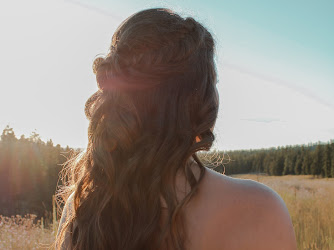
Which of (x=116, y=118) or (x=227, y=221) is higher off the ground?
(x=116, y=118)

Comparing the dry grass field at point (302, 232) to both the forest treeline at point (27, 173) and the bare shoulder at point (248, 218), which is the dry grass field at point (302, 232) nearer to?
the bare shoulder at point (248, 218)

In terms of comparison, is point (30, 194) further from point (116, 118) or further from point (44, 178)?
point (116, 118)

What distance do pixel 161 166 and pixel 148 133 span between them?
0.15 metres

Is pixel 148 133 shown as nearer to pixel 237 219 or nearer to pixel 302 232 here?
pixel 237 219

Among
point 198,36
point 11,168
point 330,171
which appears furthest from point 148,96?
point 330,171

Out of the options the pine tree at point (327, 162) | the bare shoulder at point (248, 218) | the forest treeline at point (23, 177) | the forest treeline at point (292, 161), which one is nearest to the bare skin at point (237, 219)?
the bare shoulder at point (248, 218)

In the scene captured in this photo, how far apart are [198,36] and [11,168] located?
15122 mm

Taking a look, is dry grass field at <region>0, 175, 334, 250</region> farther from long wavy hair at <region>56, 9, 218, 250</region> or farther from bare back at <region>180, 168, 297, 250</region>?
bare back at <region>180, 168, 297, 250</region>

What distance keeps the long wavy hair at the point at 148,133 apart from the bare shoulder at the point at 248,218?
0.38 feet

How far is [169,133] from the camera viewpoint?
53.6 inches

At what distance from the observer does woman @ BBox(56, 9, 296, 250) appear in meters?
1.24

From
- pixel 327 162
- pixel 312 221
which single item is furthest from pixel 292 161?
pixel 312 221

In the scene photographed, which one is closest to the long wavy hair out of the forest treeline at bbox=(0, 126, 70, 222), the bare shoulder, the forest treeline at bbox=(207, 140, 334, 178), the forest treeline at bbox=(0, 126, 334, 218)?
the bare shoulder

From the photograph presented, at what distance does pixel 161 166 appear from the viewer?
1.36m
